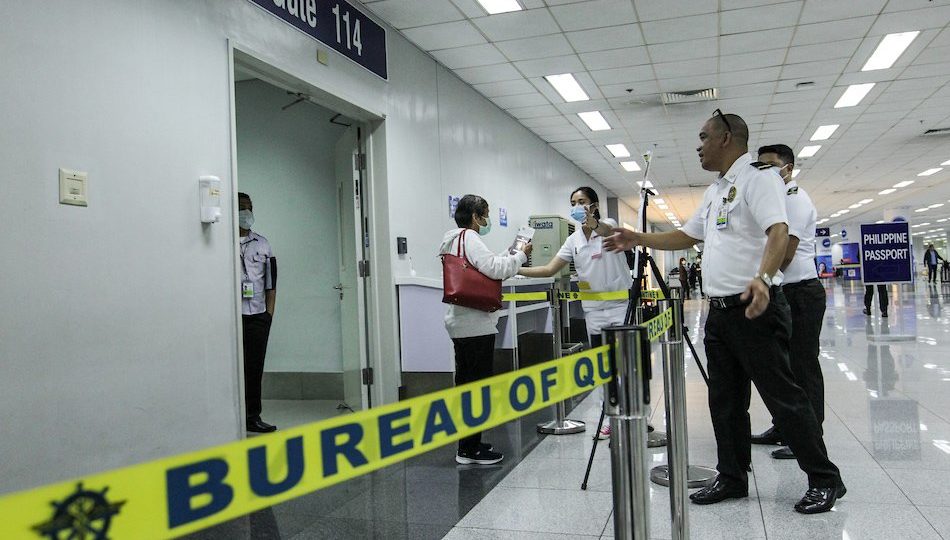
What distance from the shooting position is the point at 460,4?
4805mm

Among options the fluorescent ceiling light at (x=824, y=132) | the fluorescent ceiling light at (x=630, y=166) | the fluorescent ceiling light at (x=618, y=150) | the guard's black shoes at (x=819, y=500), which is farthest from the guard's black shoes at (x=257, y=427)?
the fluorescent ceiling light at (x=630, y=166)

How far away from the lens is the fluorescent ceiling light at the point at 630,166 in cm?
1177

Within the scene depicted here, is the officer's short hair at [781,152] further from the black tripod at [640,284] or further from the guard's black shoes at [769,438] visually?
the guard's black shoes at [769,438]

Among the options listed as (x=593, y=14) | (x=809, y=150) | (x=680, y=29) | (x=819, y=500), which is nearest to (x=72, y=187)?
(x=819, y=500)

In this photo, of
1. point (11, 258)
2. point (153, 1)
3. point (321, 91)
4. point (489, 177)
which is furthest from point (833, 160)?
point (11, 258)

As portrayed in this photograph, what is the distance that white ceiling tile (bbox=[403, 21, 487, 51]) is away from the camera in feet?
17.1

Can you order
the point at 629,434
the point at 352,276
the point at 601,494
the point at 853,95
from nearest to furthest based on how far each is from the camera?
the point at 629,434
the point at 601,494
the point at 352,276
the point at 853,95

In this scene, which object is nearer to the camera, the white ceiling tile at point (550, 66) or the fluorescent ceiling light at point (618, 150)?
the white ceiling tile at point (550, 66)

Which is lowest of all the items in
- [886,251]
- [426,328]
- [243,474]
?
[426,328]

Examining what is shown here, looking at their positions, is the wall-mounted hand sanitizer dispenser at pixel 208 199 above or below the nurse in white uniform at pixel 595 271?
above

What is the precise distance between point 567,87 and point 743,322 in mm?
5105

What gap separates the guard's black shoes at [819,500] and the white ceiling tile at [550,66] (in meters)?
4.60

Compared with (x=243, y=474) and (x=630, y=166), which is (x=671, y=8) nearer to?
(x=243, y=474)

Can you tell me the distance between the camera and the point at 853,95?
7.64 meters
